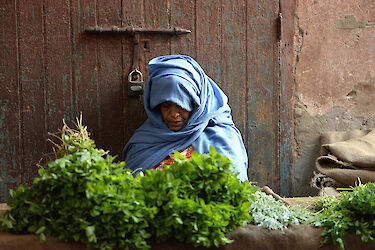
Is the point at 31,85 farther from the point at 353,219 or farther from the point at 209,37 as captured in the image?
the point at 353,219

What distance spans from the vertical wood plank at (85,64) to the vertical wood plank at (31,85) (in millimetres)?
240

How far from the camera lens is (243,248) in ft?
6.44

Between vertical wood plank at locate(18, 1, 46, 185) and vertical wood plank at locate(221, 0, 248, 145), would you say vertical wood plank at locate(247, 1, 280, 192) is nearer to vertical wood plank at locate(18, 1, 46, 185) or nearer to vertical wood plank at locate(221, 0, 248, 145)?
vertical wood plank at locate(221, 0, 248, 145)

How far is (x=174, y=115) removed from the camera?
2955 millimetres

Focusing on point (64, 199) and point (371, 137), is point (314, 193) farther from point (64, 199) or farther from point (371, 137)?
point (64, 199)

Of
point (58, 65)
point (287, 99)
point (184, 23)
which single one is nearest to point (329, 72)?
point (287, 99)

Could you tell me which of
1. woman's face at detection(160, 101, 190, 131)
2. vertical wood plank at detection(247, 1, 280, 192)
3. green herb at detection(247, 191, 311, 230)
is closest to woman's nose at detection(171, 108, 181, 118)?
woman's face at detection(160, 101, 190, 131)

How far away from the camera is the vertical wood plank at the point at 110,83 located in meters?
3.24

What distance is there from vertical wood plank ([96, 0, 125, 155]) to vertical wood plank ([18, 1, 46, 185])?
419 mm

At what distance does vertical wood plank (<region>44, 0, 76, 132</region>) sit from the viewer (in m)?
3.19

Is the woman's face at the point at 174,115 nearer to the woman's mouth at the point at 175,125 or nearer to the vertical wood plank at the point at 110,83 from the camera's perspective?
the woman's mouth at the point at 175,125

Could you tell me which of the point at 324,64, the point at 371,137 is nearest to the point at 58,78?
the point at 324,64

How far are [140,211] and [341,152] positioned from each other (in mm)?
2085

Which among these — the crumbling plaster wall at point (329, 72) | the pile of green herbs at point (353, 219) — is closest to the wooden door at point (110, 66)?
the crumbling plaster wall at point (329, 72)
